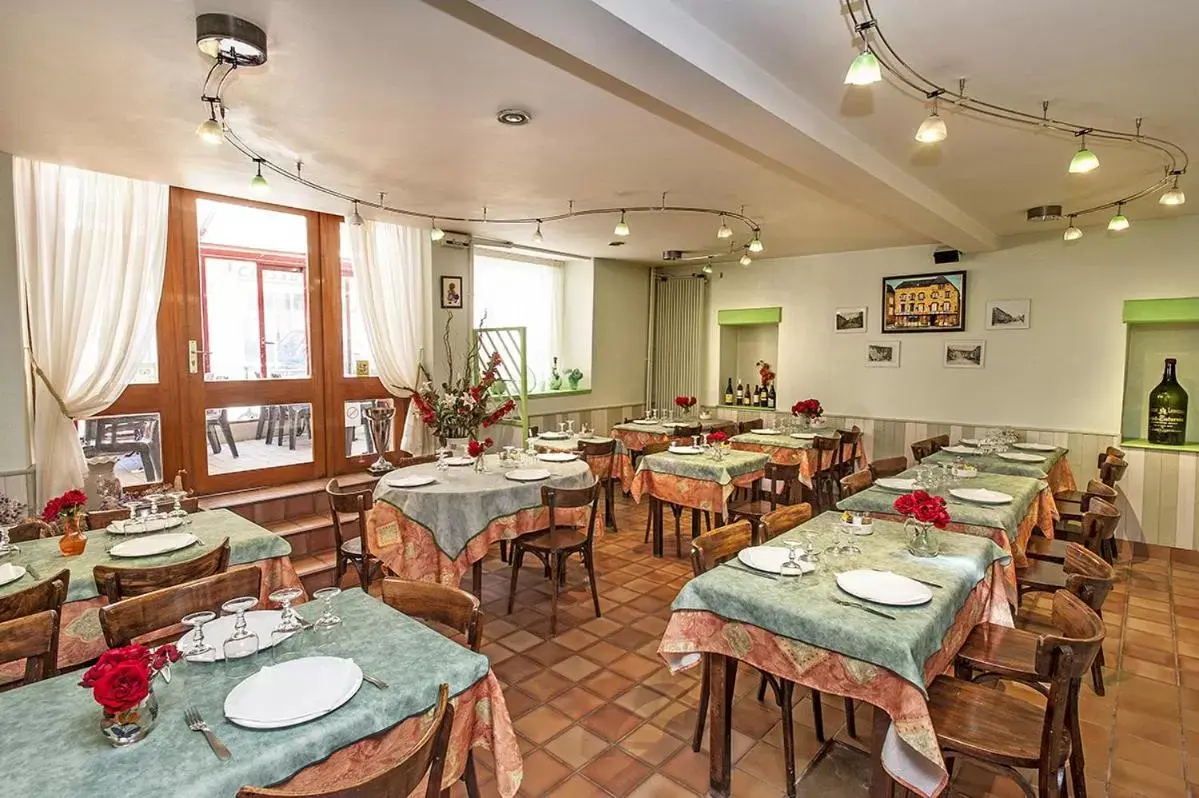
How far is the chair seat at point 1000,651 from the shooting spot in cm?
205

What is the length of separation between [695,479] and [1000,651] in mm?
2198

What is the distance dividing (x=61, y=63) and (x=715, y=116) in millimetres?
2469

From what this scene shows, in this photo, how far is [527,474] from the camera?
12.1 feet

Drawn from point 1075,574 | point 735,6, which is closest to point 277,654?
point 735,6

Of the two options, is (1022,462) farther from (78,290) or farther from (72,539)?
(78,290)

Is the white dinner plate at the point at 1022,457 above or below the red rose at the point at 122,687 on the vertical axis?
above

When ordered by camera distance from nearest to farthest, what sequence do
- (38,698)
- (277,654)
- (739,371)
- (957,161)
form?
(38,698) → (277,654) → (957,161) → (739,371)

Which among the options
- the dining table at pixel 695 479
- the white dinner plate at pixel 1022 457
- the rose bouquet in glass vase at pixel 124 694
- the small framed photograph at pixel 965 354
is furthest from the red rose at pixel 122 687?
the small framed photograph at pixel 965 354

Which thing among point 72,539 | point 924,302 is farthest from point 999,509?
point 72,539

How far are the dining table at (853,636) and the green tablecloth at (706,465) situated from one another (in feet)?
5.66

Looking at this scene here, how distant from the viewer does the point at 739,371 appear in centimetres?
765

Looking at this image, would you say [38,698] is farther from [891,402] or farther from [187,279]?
[891,402]

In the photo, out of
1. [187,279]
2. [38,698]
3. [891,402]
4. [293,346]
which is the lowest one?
[38,698]

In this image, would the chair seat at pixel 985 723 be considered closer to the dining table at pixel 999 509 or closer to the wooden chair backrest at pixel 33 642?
the dining table at pixel 999 509
